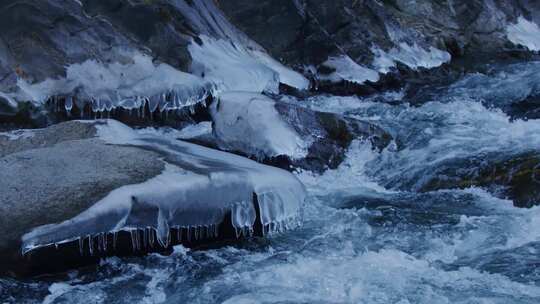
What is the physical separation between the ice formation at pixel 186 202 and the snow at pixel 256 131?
3.20ft

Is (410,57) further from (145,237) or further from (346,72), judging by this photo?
(145,237)

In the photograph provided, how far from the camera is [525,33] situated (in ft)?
51.7

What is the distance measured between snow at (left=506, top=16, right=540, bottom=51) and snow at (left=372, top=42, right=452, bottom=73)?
2.27 meters

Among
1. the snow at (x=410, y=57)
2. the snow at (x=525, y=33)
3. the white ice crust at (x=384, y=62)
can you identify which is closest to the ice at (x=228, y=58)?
the white ice crust at (x=384, y=62)

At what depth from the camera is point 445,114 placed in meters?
10.1

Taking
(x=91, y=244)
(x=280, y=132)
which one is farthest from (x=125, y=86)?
(x=91, y=244)

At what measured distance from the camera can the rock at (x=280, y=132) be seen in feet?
24.6

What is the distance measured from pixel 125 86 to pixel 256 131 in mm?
2398

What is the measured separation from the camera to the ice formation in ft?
17.4

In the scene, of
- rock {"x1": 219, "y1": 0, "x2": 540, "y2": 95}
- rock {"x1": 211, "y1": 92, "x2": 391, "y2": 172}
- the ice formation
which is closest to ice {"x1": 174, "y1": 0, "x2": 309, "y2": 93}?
rock {"x1": 219, "y1": 0, "x2": 540, "y2": 95}

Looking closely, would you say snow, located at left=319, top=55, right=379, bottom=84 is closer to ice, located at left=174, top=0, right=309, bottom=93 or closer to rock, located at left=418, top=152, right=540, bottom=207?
ice, located at left=174, top=0, right=309, bottom=93

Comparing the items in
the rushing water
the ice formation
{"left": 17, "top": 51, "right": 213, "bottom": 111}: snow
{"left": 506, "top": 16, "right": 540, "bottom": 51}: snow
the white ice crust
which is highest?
{"left": 506, "top": 16, "right": 540, "bottom": 51}: snow

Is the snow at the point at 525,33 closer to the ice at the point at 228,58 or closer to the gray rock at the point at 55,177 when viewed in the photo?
the ice at the point at 228,58

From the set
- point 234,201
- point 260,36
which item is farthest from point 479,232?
point 260,36
